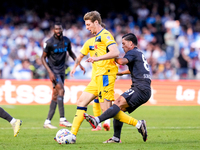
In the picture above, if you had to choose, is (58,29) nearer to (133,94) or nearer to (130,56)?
(130,56)

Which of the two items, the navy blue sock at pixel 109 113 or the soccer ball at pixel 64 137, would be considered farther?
the soccer ball at pixel 64 137

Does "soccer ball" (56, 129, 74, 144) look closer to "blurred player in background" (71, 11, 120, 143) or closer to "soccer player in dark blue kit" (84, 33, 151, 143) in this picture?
"blurred player in background" (71, 11, 120, 143)

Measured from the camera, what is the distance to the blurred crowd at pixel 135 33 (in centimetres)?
1742

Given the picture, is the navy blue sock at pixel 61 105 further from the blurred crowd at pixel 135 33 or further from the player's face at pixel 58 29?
the blurred crowd at pixel 135 33

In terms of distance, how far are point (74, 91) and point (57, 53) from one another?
6373 millimetres

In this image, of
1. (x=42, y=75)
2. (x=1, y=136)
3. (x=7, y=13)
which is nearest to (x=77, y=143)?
(x=1, y=136)

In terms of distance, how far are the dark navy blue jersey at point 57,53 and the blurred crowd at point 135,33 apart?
24.2 feet

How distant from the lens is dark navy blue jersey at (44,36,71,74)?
9.10 m

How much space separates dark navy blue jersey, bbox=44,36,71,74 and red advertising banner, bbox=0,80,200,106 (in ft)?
20.3

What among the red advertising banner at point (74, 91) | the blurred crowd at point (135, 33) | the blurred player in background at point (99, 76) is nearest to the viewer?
the blurred player in background at point (99, 76)

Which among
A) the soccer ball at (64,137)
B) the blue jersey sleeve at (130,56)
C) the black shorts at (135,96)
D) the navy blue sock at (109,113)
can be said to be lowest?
the soccer ball at (64,137)

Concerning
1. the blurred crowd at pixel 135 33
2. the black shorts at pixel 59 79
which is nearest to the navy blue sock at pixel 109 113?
the black shorts at pixel 59 79

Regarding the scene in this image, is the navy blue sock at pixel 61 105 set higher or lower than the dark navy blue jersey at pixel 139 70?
lower

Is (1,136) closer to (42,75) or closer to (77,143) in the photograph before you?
(77,143)
